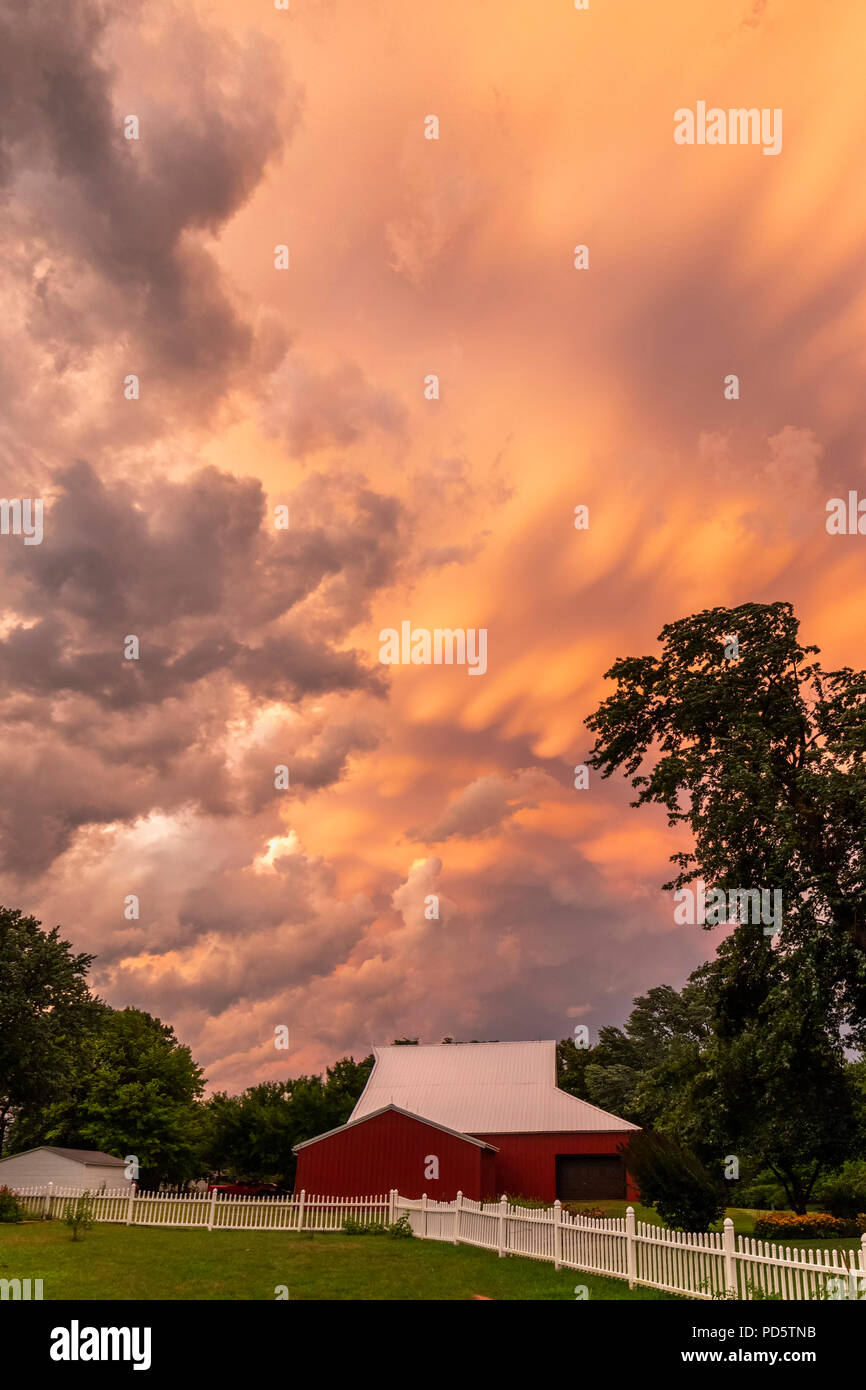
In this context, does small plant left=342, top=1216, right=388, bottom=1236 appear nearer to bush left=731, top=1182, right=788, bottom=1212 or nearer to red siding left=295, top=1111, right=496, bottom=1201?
red siding left=295, top=1111, right=496, bottom=1201

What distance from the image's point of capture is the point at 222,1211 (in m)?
32.7

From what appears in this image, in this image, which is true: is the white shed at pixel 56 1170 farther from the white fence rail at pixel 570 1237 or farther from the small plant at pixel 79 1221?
the small plant at pixel 79 1221

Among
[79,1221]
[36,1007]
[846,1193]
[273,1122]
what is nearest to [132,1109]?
[273,1122]

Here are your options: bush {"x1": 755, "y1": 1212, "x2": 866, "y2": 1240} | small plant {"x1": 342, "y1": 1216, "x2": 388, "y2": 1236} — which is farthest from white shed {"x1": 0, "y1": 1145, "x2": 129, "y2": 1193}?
bush {"x1": 755, "y1": 1212, "x2": 866, "y2": 1240}

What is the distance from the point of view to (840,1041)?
80.7 ft

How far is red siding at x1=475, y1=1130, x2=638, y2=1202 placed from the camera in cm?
4375

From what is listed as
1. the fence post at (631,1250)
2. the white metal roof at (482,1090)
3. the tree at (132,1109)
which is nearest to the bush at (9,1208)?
the white metal roof at (482,1090)

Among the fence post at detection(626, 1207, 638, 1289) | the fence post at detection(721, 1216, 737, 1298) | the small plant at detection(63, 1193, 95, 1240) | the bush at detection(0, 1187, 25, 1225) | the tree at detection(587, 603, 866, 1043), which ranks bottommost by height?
the bush at detection(0, 1187, 25, 1225)

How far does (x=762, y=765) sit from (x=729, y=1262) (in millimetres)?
12641

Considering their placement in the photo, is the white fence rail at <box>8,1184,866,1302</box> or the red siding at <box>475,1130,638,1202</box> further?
the red siding at <box>475,1130,638,1202</box>

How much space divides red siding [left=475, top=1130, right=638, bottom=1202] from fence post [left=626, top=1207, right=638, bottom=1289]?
27.0 m
